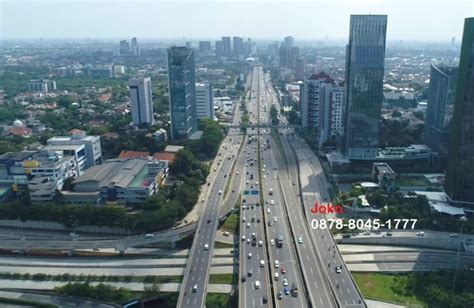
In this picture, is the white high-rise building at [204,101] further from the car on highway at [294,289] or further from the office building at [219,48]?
the office building at [219,48]

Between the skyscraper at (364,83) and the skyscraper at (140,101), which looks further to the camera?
the skyscraper at (140,101)

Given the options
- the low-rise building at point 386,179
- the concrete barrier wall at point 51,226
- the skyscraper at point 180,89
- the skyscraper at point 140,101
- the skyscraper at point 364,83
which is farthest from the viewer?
the skyscraper at point 140,101

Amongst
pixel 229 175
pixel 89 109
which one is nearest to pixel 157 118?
pixel 89 109

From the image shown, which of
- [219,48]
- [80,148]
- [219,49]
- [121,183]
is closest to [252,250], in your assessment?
[121,183]

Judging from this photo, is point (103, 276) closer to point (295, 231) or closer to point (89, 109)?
point (295, 231)

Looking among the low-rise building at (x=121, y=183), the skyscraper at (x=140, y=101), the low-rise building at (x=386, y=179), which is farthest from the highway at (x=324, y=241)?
the skyscraper at (x=140, y=101)

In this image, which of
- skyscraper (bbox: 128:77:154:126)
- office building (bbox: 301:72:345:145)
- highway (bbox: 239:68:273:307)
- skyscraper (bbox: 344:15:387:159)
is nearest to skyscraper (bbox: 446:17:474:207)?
skyscraper (bbox: 344:15:387:159)

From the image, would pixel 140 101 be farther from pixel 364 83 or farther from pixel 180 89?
pixel 364 83

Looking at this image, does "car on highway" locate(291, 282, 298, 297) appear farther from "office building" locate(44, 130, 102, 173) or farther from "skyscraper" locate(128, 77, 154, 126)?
"skyscraper" locate(128, 77, 154, 126)
